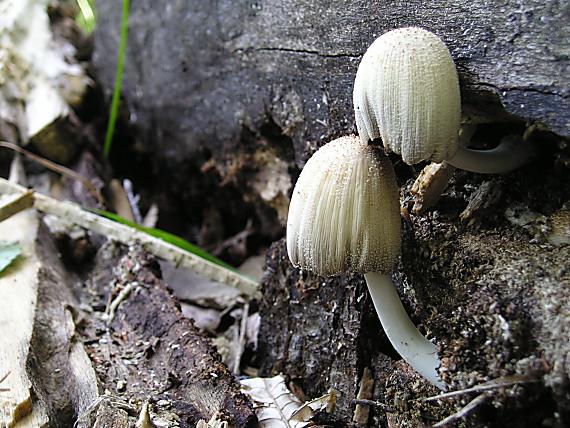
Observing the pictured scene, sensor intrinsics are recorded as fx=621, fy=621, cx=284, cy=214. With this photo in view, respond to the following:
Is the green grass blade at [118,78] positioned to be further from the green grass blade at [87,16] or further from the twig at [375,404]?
the twig at [375,404]

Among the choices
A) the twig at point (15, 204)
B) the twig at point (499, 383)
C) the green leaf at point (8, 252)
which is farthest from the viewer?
the twig at point (15, 204)

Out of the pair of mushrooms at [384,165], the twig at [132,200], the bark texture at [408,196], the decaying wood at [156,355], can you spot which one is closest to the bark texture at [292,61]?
the bark texture at [408,196]

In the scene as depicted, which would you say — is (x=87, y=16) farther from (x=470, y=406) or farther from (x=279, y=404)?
(x=470, y=406)

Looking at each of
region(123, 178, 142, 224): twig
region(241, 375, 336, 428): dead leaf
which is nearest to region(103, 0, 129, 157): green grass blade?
region(123, 178, 142, 224): twig

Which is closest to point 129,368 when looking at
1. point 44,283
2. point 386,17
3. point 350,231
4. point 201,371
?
point 201,371

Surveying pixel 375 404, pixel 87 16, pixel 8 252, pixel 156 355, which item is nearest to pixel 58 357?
pixel 156 355

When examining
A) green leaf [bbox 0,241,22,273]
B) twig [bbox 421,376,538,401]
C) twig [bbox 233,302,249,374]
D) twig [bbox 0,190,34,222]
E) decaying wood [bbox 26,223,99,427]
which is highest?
twig [bbox 421,376,538,401]

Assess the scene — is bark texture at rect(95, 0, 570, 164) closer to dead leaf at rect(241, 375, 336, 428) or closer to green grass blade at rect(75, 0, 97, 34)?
green grass blade at rect(75, 0, 97, 34)
